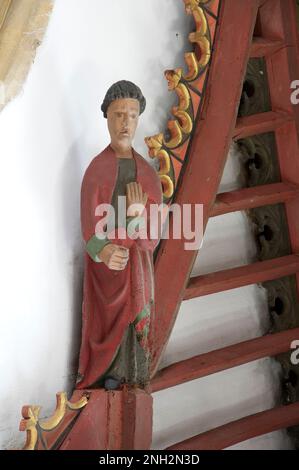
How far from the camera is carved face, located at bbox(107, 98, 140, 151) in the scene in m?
2.51

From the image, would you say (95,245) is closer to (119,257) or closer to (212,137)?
(119,257)

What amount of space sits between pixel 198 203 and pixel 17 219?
0.63 meters

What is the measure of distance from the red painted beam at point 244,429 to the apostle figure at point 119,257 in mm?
473

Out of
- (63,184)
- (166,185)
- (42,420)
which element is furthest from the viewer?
(166,185)

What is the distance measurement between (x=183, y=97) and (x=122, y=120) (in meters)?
0.42

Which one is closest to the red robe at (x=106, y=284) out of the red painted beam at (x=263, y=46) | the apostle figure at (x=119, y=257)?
the apostle figure at (x=119, y=257)

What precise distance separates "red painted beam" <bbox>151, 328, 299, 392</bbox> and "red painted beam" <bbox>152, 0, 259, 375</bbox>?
0.48 feet

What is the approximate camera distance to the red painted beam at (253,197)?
298 cm

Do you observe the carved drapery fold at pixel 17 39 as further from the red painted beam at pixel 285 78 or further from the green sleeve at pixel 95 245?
the red painted beam at pixel 285 78

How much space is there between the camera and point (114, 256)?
2.46 meters

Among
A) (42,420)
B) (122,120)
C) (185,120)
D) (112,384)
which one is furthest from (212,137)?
(42,420)

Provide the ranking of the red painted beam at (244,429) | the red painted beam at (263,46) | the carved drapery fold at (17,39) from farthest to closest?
the red painted beam at (263,46)
the red painted beam at (244,429)
the carved drapery fold at (17,39)

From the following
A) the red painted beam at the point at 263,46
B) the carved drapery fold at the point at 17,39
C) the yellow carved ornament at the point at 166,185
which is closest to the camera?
the carved drapery fold at the point at 17,39

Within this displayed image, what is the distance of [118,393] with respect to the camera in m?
2.49
